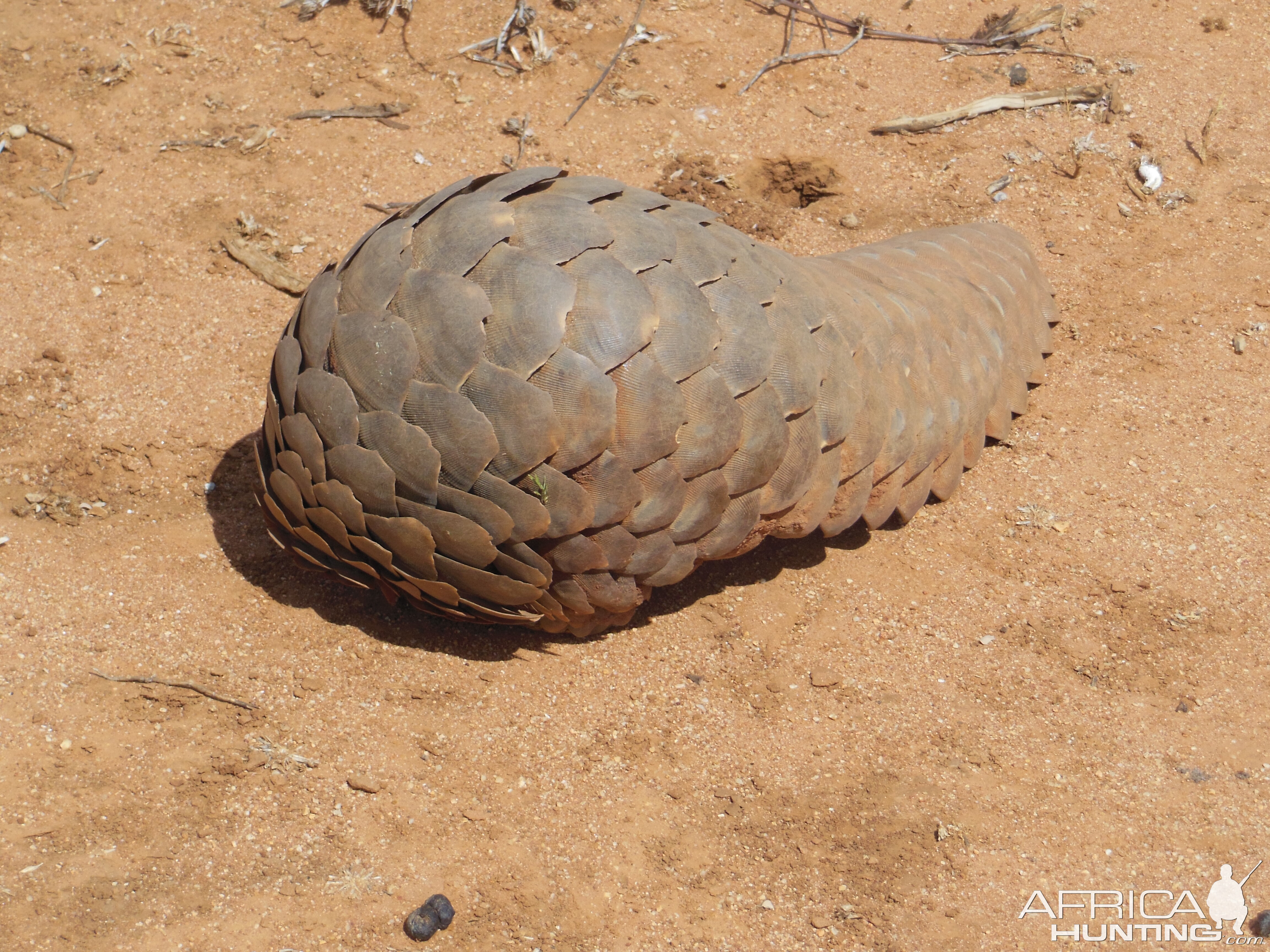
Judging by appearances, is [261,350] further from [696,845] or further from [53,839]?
[696,845]

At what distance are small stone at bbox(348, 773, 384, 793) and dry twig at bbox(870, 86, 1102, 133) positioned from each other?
4789 millimetres

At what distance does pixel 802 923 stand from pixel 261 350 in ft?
12.0

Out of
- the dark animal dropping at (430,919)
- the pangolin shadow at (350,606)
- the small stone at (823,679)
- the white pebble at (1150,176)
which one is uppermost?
the white pebble at (1150,176)

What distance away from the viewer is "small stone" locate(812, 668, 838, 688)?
4.10 metres

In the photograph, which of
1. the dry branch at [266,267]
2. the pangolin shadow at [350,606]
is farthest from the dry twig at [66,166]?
the pangolin shadow at [350,606]

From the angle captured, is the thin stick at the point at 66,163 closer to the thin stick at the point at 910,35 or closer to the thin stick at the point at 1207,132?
the thin stick at the point at 910,35

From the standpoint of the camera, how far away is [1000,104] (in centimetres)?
634

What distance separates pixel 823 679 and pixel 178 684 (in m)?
2.48

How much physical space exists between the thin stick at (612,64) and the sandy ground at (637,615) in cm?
9

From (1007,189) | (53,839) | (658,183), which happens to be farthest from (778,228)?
(53,839)

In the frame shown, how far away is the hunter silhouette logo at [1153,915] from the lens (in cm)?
340

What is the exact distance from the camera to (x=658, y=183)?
231 inches

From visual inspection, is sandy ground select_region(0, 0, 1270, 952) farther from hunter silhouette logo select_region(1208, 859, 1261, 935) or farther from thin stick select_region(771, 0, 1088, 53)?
thin stick select_region(771, 0, 1088, 53)

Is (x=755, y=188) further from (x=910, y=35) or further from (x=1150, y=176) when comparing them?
(x=1150, y=176)
